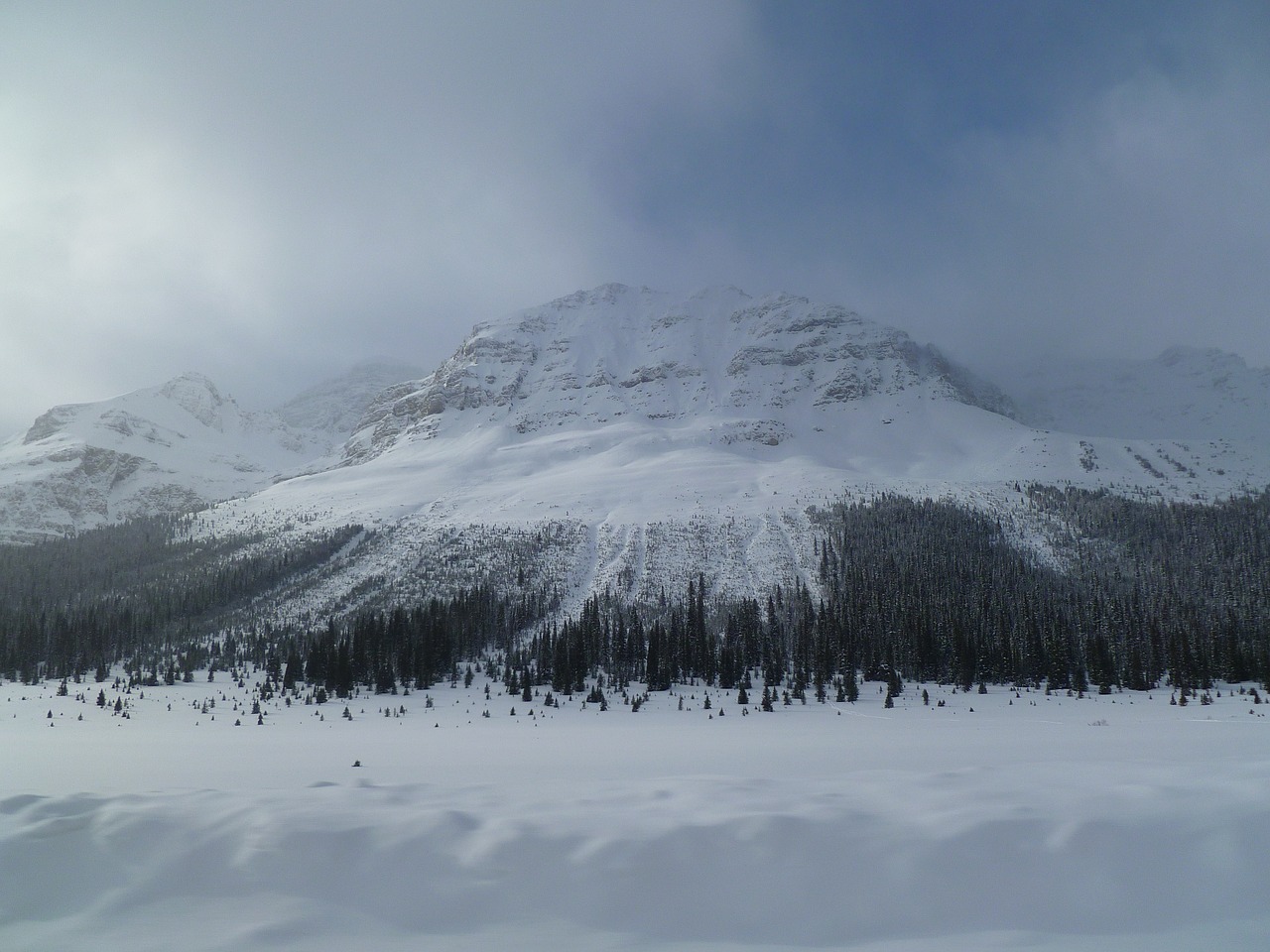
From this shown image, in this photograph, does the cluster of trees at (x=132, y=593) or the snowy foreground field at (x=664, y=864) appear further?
the cluster of trees at (x=132, y=593)

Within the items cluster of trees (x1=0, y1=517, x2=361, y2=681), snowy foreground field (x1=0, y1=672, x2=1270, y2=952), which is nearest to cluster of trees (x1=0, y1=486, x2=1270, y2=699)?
cluster of trees (x1=0, y1=517, x2=361, y2=681)

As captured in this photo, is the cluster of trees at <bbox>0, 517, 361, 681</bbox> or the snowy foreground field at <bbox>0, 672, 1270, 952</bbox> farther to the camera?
the cluster of trees at <bbox>0, 517, 361, 681</bbox>

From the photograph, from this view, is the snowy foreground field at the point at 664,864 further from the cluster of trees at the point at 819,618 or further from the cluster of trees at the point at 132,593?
the cluster of trees at the point at 132,593

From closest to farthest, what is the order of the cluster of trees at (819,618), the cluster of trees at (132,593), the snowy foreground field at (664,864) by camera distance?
the snowy foreground field at (664,864), the cluster of trees at (819,618), the cluster of trees at (132,593)

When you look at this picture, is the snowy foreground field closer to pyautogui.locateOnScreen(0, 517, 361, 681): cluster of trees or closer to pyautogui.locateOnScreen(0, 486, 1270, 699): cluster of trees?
pyautogui.locateOnScreen(0, 486, 1270, 699): cluster of trees

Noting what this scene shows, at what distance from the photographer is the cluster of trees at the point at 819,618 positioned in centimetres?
7431

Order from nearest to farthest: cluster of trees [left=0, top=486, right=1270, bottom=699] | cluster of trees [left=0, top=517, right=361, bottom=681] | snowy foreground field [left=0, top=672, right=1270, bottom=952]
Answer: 1. snowy foreground field [left=0, top=672, right=1270, bottom=952]
2. cluster of trees [left=0, top=486, right=1270, bottom=699]
3. cluster of trees [left=0, top=517, right=361, bottom=681]

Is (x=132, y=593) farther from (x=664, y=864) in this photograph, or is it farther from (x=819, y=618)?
(x=664, y=864)

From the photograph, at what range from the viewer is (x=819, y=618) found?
90000mm

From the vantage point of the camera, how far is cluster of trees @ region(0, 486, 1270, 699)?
74312 millimetres

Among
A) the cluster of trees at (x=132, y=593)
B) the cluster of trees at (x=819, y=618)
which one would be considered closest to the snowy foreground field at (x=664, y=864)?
the cluster of trees at (x=819, y=618)

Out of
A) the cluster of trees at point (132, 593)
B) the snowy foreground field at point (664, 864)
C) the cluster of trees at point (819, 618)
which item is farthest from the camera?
the cluster of trees at point (132, 593)

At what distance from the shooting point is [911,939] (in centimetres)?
674

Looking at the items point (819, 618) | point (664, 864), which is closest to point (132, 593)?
point (819, 618)
